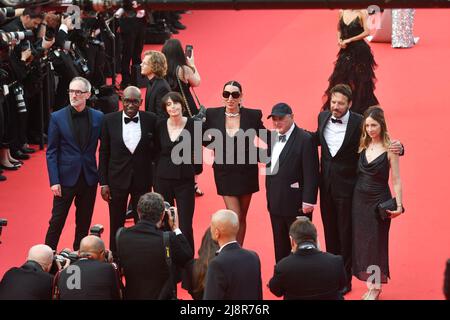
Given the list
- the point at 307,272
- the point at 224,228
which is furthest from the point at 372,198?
the point at 224,228

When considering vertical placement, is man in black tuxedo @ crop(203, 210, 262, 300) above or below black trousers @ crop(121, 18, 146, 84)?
below

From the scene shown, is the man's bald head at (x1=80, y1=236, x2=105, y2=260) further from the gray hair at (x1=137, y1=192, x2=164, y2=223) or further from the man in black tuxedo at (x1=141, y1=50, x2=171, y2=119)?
the man in black tuxedo at (x1=141, y1=50, x2=171, y2=119)

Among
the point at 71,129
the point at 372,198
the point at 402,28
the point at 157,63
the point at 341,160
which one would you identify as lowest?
the point at 372,198

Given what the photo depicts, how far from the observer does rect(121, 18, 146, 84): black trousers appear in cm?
1466

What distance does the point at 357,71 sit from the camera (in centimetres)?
1177

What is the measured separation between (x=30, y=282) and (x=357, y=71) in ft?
18.8

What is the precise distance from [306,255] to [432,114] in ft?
21.0

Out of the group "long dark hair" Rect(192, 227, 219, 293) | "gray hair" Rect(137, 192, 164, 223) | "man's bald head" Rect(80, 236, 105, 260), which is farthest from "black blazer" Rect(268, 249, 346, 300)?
"man's bald head" Rect(80, 236, 105, 260)

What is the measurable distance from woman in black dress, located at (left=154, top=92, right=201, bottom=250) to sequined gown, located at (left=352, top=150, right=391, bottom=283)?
4.62 ft

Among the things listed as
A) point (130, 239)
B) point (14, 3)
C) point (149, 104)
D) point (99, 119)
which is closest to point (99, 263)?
point (130, 239)

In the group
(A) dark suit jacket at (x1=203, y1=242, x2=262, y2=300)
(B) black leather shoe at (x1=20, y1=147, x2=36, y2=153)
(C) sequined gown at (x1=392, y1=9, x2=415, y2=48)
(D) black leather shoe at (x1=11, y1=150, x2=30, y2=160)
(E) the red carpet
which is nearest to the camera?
(A) dark suit jacket at (x1=203, y1=242, x2=262, y2=300)

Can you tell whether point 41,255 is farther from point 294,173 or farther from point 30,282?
point 294,173

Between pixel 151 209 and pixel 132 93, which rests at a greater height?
pixel 132 93

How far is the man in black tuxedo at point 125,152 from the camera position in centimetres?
903
